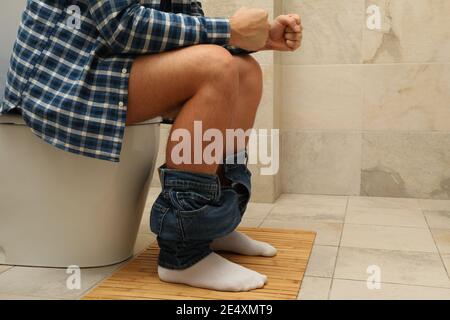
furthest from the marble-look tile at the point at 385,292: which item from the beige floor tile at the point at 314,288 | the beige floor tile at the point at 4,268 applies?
the beige floor tile at the point at 4,268

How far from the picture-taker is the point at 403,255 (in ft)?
3.76

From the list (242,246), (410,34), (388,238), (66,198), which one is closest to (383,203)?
(388,238)

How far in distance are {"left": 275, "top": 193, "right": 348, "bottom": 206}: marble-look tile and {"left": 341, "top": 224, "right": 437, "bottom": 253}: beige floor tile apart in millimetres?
267

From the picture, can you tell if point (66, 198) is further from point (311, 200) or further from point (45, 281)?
point (311, 200)

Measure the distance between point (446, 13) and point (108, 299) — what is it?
137cm

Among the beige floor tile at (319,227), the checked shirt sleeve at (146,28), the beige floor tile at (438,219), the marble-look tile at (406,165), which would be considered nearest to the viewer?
the checked shirt sleeve at (146,28)

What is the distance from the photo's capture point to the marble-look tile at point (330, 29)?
171 cm

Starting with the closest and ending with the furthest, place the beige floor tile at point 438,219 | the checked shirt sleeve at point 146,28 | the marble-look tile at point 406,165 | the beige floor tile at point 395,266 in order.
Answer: the checked shirt sleeve at point 146,28
the beige floor tile at point 395,266
the beige floor tile at point 438,219
the marble-look tile at point 406,165

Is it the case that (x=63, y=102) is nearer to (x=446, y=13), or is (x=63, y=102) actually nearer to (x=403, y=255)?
(x=403, y=255)

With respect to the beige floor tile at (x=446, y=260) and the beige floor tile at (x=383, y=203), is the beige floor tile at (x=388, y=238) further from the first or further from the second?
the beige floor tile at (x=383, y=203)

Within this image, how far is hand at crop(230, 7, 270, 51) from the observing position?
93 cm

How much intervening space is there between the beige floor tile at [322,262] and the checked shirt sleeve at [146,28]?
0.50 m

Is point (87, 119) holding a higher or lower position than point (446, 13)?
lower
